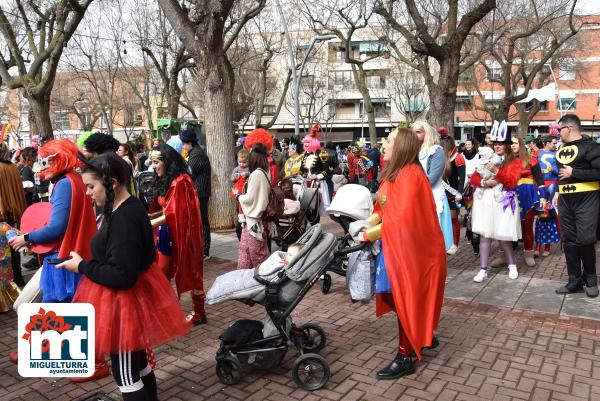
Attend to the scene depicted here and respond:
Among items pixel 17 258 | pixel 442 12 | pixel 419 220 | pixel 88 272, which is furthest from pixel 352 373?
pixel 442 12

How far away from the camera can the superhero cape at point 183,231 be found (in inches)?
180

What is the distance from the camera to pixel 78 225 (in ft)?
11.5

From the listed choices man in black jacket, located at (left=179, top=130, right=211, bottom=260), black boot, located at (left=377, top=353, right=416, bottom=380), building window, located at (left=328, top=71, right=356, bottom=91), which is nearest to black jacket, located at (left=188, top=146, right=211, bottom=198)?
man in black jacket, located at (left=179, top=130, right=211, bottom=260)

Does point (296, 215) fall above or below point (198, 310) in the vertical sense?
above

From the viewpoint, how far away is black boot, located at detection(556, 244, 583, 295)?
573 cm

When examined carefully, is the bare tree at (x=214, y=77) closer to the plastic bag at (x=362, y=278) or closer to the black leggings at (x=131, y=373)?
the plastic bag at (x=362, y=278)

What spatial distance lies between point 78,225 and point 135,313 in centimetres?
119

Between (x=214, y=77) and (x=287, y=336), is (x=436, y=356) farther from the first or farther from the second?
(x=214, y=77)

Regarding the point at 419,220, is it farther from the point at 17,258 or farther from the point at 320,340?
the point at 17,258

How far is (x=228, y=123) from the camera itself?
9.53m

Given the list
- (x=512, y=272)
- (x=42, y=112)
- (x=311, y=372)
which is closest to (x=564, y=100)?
(x=42, y=112)

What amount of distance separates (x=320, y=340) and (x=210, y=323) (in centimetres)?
135

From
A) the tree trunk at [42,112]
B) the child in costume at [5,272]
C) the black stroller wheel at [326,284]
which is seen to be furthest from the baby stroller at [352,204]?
the tree trunk at [42,112]

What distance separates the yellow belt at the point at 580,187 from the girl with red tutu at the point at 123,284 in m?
4.81
